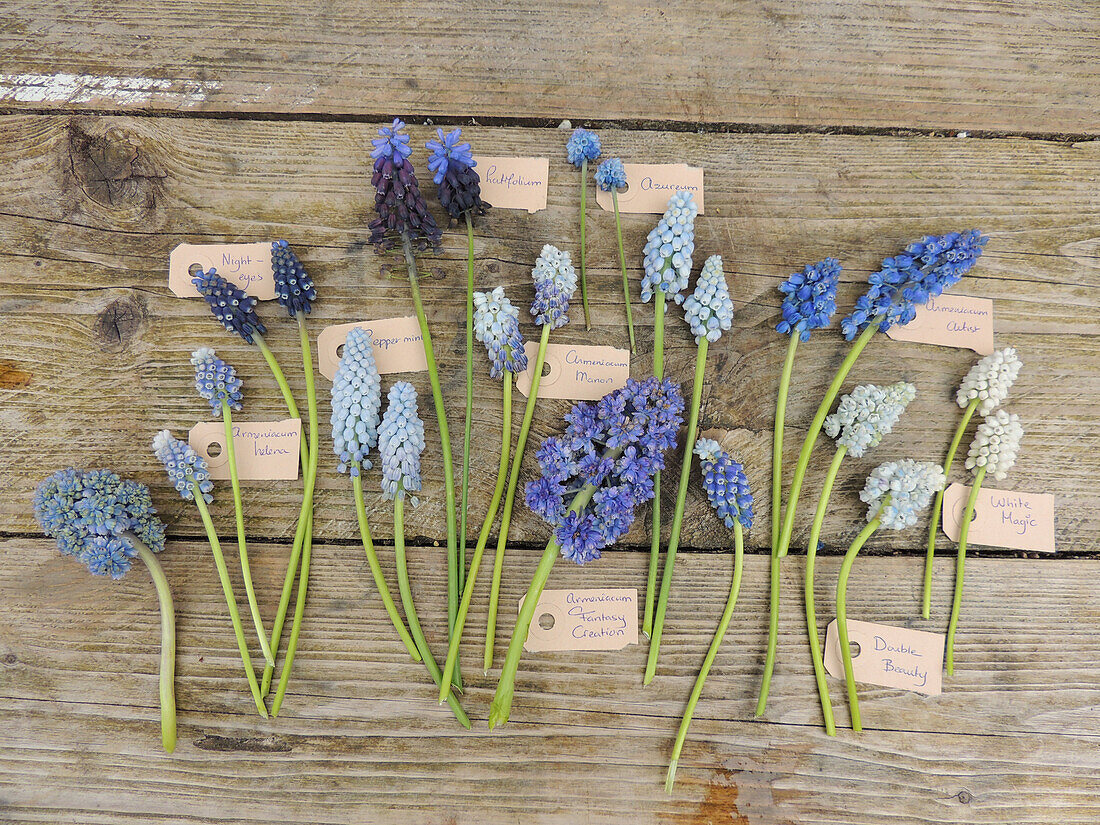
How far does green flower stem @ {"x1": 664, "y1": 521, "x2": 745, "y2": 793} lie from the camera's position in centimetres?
124

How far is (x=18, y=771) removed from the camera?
1.26 meters

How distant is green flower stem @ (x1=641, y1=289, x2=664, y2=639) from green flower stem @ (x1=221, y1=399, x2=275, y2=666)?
81 centimetres

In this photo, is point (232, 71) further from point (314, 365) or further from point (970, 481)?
point (970, 481)

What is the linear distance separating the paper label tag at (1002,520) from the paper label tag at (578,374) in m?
0.81

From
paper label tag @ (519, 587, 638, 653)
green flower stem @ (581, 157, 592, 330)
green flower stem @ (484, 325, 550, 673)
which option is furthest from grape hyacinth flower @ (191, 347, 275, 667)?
green flower stem @ (581, 157, 592, 330)

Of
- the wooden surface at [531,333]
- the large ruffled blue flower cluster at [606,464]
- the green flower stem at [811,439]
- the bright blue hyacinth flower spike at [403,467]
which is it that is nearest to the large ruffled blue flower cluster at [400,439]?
the bright blue hyacinth flower spike at [403,467]

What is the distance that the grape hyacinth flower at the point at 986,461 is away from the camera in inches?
52.4

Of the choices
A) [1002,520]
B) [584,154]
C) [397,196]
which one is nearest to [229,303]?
[397,196]

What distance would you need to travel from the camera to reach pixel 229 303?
1.31 meters

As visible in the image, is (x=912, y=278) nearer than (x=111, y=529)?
No

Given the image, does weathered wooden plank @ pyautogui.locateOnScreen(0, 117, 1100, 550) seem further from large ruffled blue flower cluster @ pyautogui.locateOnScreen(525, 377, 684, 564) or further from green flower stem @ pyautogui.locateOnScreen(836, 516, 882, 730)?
large ruffled blue flower cluster @ pyautogui.locateOnScreen(525, 377, 684, 564)

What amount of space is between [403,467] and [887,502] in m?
1.04

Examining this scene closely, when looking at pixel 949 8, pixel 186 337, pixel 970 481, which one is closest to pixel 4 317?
pixel 186 337

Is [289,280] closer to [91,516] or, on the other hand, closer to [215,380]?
[215,380]
